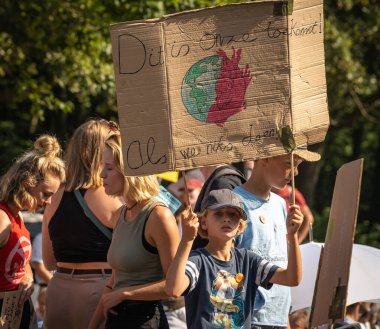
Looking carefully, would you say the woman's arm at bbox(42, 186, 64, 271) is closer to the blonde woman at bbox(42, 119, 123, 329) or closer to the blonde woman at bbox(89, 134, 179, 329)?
the blonde woman at bbox(42, 119, 123, 329)

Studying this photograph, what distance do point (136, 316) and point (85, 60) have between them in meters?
8.55

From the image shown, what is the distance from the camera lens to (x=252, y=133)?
15.3 ft

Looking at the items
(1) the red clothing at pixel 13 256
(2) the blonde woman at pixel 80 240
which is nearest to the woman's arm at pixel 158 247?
(2) the blonde woman at pixel 80 240

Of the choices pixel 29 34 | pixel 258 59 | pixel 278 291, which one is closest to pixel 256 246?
pixel 278 291

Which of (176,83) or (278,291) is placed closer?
(176,83)

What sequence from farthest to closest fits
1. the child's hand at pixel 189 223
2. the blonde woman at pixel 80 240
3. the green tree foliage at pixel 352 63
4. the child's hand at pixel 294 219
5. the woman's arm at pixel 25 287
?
the green tree foliage at pixel 352 63 < the woman's arm at pixel 25 287 < the blonde woman at pixel 80 240 < the child's hand at pixel 294 219 < the child's hand at pixel 189 223

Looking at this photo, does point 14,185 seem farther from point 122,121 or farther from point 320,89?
point 320,89

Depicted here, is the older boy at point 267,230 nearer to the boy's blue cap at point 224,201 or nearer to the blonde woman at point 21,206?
the boy's blue cap at point 224,201

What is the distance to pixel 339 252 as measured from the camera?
4660 millimetres

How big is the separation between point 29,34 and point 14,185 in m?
7.79

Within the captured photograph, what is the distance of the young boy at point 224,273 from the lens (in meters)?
4.88

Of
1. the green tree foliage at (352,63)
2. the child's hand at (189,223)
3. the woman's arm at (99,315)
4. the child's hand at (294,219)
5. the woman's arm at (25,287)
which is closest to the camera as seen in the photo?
the child's hand at (189,223)

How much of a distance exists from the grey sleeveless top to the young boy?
0.20 meters

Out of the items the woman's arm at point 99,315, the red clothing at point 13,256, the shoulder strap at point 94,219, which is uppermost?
the shoulder strap at point 94,219
